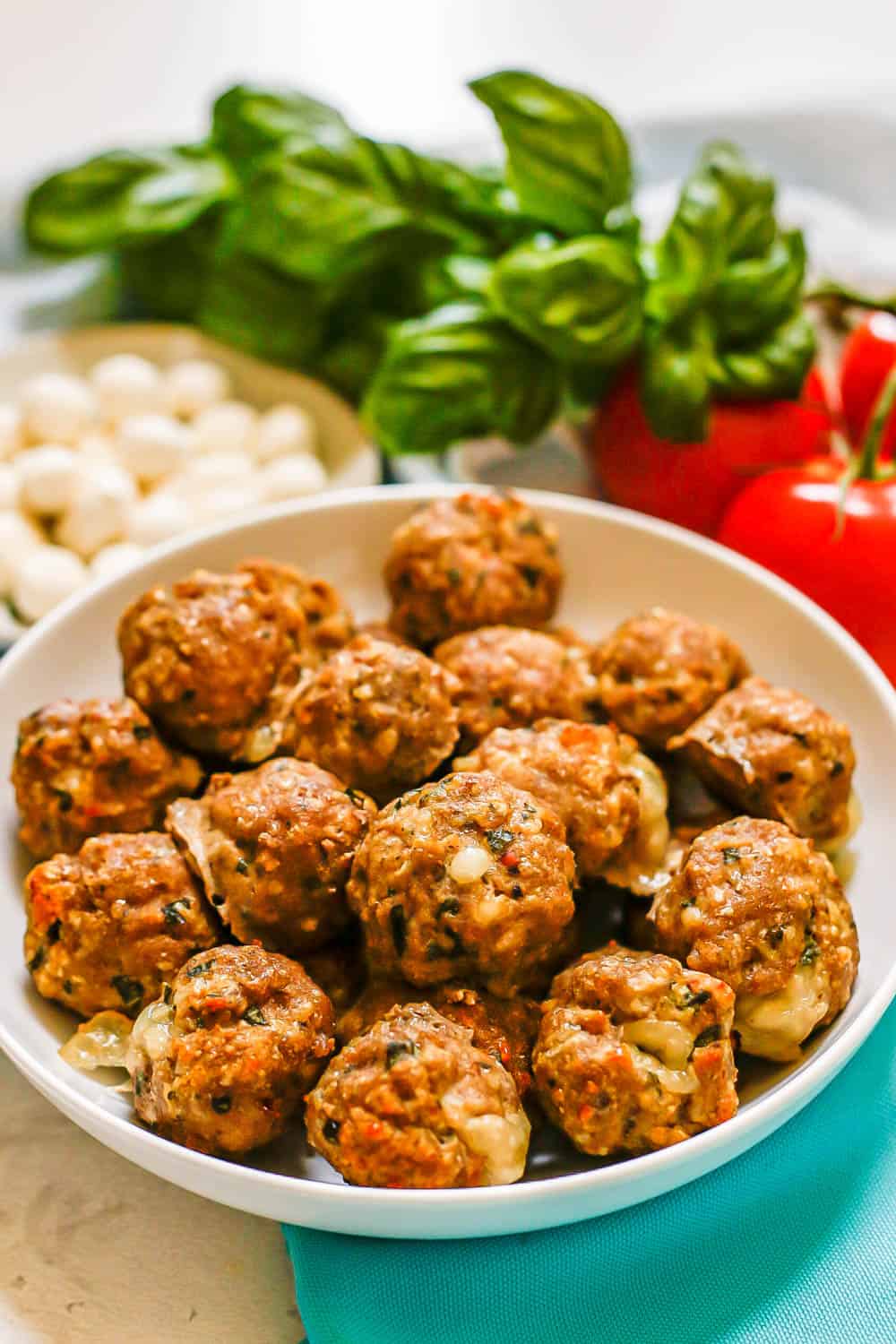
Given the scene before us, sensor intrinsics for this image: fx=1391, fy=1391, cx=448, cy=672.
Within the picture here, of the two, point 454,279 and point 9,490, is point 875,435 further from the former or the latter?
point 9,490

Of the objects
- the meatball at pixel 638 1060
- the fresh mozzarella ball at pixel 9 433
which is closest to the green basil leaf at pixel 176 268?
the fresh mozzarella ball at pixel 9 433

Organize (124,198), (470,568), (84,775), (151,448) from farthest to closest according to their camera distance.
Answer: (124,198) < (151,448) < (470,568) < (84,775)

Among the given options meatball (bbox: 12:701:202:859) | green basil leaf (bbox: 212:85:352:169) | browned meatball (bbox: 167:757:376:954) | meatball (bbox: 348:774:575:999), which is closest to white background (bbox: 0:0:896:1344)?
green basil leaf (bbox: 212:85:352:169)

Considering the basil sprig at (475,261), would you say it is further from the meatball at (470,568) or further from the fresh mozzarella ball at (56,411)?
the meatball at (470,568)

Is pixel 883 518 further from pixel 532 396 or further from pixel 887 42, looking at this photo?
pixel 887 42

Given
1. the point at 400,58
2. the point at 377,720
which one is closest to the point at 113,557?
the point at 377,720

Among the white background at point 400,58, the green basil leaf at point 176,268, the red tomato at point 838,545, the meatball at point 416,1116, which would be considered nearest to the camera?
the meatball at point 416,1116
